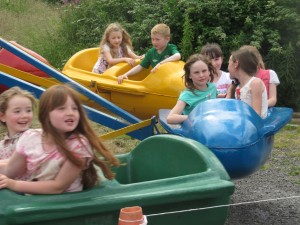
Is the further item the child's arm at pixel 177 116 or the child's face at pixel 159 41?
the child's face at pixel 159 41

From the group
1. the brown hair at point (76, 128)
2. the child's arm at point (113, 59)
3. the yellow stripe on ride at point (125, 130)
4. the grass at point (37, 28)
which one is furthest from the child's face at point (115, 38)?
the brown hair at point (76, 128)

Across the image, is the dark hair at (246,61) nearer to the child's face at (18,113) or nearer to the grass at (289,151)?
the grass at (289,151)

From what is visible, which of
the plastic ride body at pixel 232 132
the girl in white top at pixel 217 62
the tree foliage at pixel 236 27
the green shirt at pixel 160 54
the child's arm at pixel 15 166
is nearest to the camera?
the child's arm at pixel 15 166

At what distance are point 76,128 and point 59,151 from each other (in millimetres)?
125

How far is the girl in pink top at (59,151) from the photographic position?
8.15 ft

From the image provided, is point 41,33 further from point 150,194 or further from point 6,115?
point 150,194

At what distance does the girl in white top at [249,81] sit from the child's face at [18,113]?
4.82 ft

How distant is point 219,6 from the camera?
7.92 metres

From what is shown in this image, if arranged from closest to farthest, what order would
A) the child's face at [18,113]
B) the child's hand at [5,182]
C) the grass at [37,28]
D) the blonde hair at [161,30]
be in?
the child's hand at [5,182]
the child's face at [18,113]
the blonde hair at [161,30]
the grass at [37,28]

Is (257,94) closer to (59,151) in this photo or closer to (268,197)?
(268,197)

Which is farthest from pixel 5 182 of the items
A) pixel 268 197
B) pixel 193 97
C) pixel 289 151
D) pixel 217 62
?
pixel 289 151

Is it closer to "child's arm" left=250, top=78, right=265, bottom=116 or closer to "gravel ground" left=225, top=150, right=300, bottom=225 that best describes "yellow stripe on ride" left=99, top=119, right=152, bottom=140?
"gravel ground" left=225, top=150, right=300, bottom=225

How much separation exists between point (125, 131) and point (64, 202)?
2121 millimetres

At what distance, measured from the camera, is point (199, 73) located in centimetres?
399
